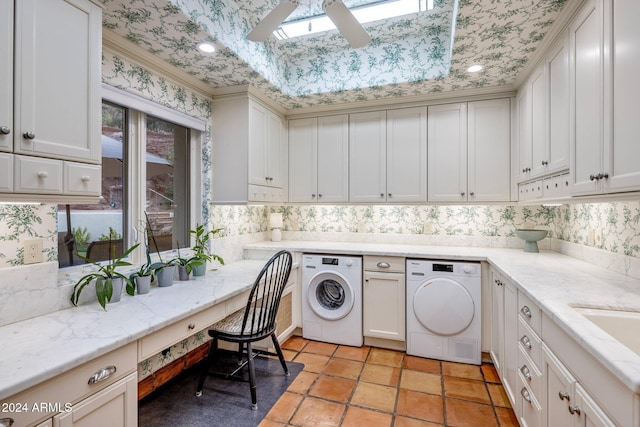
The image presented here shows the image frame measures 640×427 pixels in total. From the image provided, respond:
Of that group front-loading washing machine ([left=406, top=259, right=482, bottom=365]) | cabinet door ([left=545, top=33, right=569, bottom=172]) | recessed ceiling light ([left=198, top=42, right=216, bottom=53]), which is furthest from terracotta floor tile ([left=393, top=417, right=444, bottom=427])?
recessed ceiling light ([left=198, top=42, right=216, bottom=53])

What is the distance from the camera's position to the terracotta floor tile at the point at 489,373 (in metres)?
2.48

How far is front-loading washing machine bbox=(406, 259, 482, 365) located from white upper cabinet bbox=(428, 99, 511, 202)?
29.3 inches

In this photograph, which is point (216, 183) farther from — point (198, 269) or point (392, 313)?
point (392, 313)

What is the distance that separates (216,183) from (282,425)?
2016mm

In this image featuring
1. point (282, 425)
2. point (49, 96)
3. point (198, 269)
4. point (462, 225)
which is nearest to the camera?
point (49, 96)

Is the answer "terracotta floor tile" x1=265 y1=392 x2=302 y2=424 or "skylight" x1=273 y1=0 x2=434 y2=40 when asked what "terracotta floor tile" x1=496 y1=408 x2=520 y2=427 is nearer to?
"terracotta floor tile" x1=265 y1=392 x2=302 y2=424

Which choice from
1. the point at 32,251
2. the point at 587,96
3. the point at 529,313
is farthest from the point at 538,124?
the point at 32,251

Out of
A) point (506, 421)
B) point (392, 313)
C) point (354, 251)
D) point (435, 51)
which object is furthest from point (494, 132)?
point (506, 421)

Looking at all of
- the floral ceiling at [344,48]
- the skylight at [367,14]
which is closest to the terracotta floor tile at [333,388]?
the floral ceiling at [344,48]

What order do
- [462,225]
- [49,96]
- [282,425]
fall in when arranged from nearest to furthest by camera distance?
[49,96] → [282,425] → [462,225]

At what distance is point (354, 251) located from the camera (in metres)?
2.99

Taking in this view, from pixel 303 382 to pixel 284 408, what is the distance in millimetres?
333

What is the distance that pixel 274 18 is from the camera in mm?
1773

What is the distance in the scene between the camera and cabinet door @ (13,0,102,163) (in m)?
1.29
